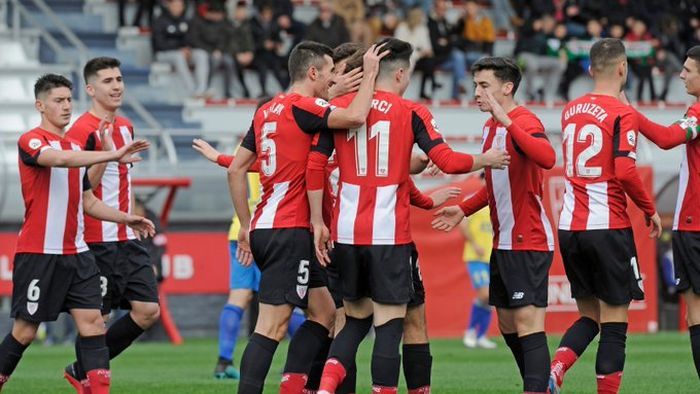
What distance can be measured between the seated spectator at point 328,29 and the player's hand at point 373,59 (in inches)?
598

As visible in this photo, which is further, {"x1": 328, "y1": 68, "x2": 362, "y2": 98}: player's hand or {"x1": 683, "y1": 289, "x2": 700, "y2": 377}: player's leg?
{"x1": 683, "y1": 289, "x2": 700, "y2": 377}: player's leg

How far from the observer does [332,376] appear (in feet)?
28.4

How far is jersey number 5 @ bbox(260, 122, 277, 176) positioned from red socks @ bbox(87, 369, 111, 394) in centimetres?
179

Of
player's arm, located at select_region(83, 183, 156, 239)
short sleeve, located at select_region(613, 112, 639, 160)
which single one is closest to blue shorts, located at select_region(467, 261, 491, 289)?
player's arm, located at select_region(83, 183, 156, 239)

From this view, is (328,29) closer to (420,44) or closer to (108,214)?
(420,44)

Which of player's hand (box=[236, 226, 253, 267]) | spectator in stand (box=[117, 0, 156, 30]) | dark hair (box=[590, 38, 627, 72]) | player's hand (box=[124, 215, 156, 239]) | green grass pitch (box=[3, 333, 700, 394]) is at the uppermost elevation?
spectator in stand (box=[117, 0, 156, 30])

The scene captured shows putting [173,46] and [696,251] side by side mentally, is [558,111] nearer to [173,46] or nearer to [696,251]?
[173,46]

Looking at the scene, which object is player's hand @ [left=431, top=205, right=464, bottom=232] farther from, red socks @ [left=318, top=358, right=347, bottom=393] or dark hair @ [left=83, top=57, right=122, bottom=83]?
dark hair @ [left=83, top=57, right=122, bottom=83]

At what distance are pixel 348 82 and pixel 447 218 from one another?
3.98 feet

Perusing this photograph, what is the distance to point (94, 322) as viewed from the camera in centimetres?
968

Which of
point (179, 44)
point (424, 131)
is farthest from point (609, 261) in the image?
point (179, 44)

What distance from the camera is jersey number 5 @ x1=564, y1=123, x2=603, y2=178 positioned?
31.0 feet

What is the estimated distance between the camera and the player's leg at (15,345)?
9.76 m

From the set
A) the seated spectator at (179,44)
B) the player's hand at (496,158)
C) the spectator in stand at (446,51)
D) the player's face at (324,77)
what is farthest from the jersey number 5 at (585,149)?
the spectator in stand at (446,51)
